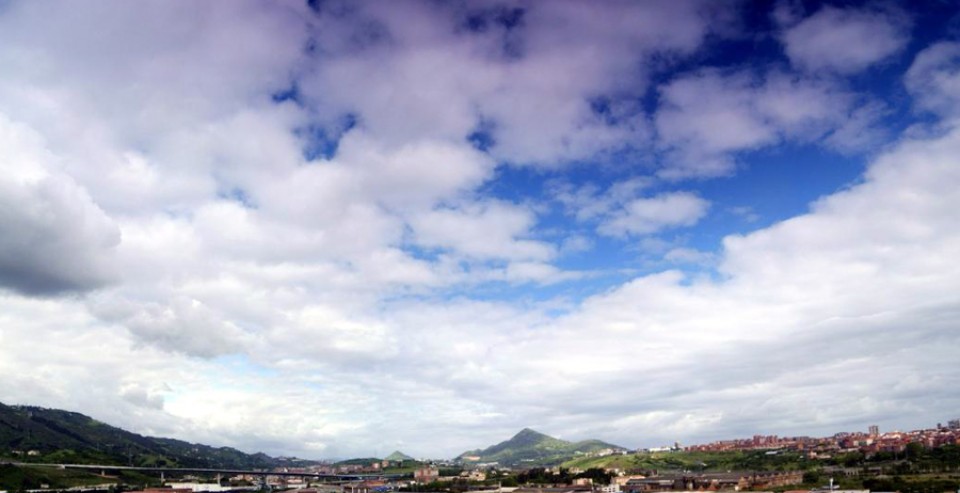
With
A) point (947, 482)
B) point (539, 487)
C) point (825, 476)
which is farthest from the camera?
point (539, 487)

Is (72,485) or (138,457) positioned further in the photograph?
(138,457)

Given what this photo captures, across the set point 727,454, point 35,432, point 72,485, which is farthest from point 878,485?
point 35,432

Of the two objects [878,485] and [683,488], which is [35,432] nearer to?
[683,488]

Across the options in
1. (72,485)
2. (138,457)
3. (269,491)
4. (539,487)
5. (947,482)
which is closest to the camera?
(947,482)

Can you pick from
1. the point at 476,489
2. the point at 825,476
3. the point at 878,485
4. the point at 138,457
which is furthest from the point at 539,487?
the point at 138,457

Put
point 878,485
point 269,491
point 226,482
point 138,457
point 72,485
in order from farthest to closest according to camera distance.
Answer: point 138,457, point 226,482, point 269,491, point 72,485, point 878,485

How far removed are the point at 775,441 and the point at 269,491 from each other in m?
139

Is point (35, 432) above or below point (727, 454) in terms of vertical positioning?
above

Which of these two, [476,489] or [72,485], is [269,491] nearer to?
[72,485]

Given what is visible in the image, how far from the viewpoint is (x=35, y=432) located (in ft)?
612

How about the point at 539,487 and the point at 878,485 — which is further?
the point at 539,487

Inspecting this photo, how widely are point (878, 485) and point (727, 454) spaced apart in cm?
9003

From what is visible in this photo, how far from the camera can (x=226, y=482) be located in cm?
15012

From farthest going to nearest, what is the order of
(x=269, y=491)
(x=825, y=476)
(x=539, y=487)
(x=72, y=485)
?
(x=269, y=491)
(x=539, y=487)
(x=72, y=485)
(x=825, y=476)
